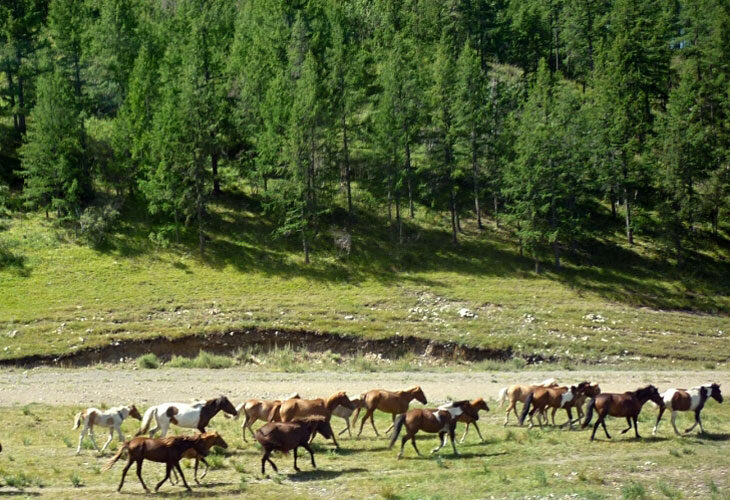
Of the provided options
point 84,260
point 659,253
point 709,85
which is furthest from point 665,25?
point 84,260

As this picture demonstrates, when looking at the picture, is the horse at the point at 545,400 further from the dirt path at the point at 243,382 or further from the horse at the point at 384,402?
the dirt path at the point at 243,382

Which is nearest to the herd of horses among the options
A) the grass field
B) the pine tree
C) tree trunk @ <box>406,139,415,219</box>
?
the grass field

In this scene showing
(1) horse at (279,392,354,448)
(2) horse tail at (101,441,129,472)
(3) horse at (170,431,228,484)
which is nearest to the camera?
(2) horse tail at (101,441,129,472)

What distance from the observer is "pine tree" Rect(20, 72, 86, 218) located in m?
58.2

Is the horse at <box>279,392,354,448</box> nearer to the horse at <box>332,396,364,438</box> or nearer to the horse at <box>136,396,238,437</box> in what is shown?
the horse at <box>332,396,364,438</box>

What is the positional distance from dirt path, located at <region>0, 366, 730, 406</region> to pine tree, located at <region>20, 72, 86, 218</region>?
20.8m

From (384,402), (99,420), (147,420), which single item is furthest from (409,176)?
(99,420)

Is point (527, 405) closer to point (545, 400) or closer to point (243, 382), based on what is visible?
point (545, 400)

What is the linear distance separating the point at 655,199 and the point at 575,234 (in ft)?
44.9

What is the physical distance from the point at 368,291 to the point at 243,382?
17231 millimetres

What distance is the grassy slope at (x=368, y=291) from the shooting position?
4691cm

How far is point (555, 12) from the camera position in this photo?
10650cm

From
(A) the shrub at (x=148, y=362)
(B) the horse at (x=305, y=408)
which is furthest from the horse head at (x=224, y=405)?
(A) the shrub at (x=148, y=362)

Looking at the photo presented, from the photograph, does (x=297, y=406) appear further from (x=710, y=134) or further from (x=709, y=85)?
(x=709, y=85)
